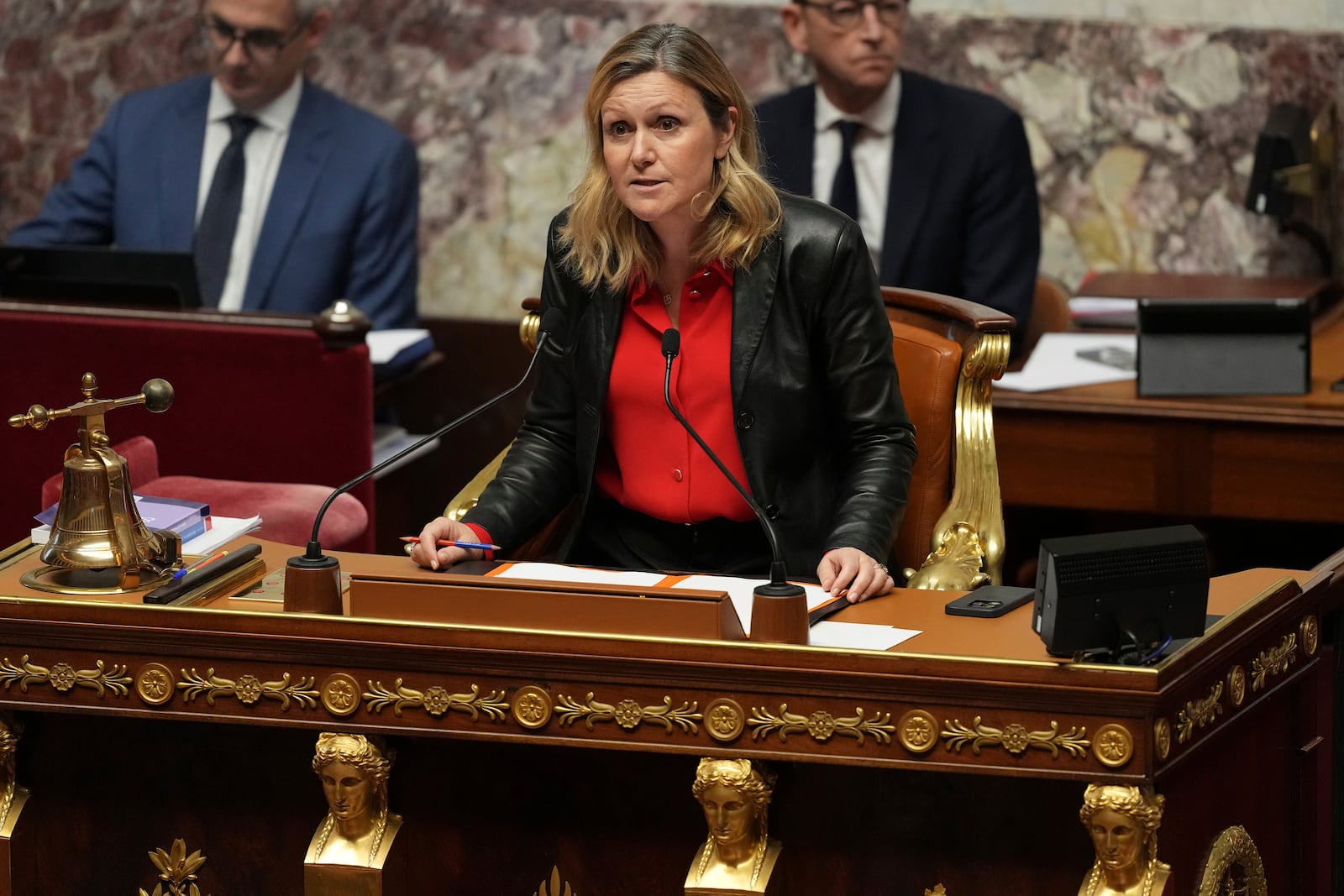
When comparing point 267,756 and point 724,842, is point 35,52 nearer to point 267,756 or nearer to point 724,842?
point 267,756

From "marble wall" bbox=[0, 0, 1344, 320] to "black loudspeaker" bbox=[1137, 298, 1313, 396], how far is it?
110 centimetres

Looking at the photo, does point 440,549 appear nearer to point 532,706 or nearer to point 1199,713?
point 532,706

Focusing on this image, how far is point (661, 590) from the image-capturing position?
2.30 meters

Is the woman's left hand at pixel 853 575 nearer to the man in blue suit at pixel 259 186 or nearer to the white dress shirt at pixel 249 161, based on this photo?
the man in blue suit at pixel 259 186

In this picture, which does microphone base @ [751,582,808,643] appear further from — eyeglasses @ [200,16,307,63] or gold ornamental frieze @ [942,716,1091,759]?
eyeglasses @ [200,16,307,63]

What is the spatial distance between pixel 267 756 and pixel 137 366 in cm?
200

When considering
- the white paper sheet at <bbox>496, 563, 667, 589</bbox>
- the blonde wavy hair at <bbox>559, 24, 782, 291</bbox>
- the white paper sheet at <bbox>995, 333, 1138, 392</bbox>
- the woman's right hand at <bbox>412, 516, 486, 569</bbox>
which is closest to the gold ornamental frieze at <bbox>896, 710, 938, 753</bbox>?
the white paper sheet at <bbox>496, 563, 667, 589</bbox>

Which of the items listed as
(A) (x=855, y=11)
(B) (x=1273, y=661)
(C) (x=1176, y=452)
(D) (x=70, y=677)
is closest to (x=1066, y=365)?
(C) (x=1176, y=452)

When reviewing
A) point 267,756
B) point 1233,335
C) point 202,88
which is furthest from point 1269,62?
point 267,756

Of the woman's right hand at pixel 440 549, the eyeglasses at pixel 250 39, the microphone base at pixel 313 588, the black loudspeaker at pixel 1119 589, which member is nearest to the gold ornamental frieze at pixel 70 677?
the microphone base at pixel 313 588

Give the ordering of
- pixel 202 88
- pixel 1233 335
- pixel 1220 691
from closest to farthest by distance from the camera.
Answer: pixel 1220 691 < pixel 1233 335 < pixel 202 88

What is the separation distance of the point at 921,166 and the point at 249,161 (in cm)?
181

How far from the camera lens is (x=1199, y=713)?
2.23m

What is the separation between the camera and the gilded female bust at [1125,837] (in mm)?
2131
